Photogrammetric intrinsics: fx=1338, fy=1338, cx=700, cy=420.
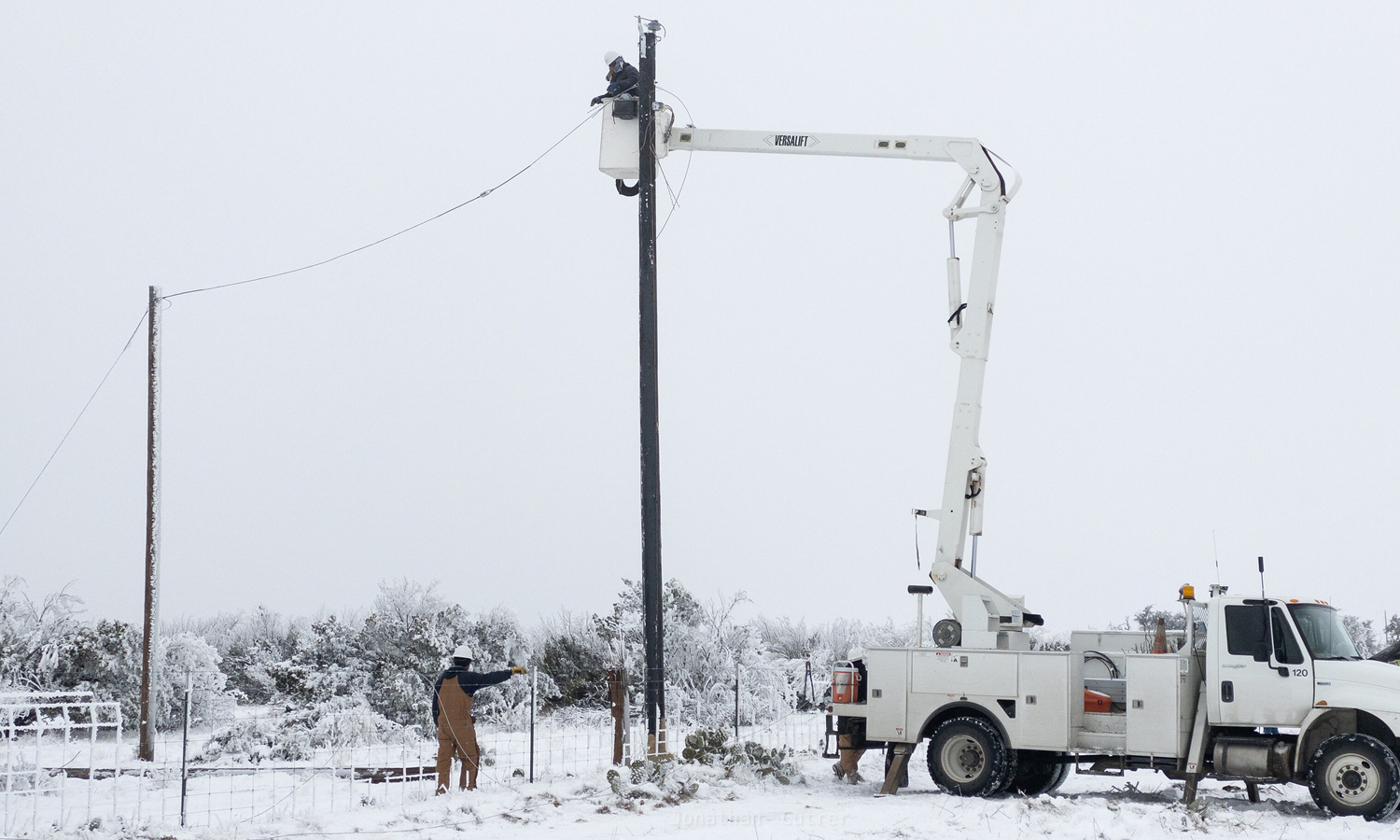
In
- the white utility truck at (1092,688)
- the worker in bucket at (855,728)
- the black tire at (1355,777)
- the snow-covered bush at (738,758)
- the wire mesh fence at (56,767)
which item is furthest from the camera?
the snow-covered bush at (738,758)

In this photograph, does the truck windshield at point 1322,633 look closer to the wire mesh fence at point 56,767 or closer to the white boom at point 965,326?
the white boom at point 965,326

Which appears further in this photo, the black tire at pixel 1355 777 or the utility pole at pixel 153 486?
the utility pole at pixel 153 486

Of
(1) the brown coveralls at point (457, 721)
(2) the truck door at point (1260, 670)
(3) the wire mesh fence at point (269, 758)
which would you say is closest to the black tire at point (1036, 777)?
(2) the truck door at point (1260, 670)

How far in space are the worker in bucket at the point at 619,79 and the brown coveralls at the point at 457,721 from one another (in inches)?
315

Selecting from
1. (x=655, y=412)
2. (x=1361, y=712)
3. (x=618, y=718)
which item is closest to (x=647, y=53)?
(x=655, y=412)

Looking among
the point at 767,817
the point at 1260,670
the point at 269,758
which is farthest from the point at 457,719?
the point at 1260,670

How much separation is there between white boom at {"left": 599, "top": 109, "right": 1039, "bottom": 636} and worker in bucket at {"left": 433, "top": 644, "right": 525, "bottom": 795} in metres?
5.41

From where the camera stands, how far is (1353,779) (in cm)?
1310

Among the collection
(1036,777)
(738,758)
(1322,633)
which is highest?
(1322,633)

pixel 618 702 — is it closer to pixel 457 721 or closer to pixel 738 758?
pixel 738 758

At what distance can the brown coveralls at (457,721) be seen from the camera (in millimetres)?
14031

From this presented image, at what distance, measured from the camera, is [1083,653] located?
51.3 ft

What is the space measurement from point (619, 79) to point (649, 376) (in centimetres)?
403

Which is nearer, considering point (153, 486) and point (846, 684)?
point (846, 684)
